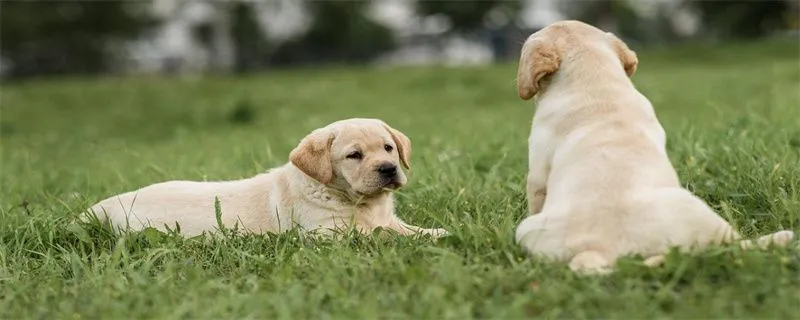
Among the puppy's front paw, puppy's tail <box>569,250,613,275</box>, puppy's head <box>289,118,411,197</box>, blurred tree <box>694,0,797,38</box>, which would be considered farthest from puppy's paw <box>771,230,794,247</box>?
blurred tree <box>694,0,797,38</box>

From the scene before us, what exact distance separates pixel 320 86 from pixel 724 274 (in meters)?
15.4

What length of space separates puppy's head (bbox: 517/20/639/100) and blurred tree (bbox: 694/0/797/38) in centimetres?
3080

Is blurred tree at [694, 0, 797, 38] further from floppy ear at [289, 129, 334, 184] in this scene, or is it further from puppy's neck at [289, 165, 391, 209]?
floppy ear at [289, 129, 334, 184]

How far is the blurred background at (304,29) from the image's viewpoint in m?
31.1

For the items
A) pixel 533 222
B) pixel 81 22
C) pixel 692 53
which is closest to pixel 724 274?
pixel 533 222

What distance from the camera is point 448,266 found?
329 centimetres

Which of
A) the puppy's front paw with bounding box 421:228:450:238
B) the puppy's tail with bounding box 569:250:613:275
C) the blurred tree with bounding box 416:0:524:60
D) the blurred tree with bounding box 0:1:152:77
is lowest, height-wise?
the blurred tree with bounding box 416:0:524:60

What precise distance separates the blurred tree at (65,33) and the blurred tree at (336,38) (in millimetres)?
Answer: 6327

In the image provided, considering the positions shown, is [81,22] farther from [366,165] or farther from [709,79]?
[366,165]

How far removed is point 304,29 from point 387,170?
33.4 m

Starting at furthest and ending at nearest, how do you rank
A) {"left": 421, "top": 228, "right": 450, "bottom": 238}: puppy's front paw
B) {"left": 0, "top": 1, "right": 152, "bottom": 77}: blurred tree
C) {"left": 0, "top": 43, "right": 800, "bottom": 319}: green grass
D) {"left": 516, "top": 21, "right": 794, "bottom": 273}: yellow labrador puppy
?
{"left": 0, "top": 1, "right": 152, "bottom": 77}: blurred tree → {"left": 421, "top": 228, "right": 450, "bottom": 238}: puppy's front paw → {"left": 516, "top": 21, "right": 794, "bottom": 273}: yellow labrador puppy → {"left": 0, "top": 43, "right": 800, "bottom": 319}: green grass

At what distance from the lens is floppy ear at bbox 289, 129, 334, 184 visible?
445 cm

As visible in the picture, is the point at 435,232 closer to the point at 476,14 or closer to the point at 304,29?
the point at 304,29

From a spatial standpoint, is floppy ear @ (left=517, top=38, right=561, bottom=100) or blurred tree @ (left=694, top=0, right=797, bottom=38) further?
blurred tree @ (left=694, top=0, right=797, bottom=38)
